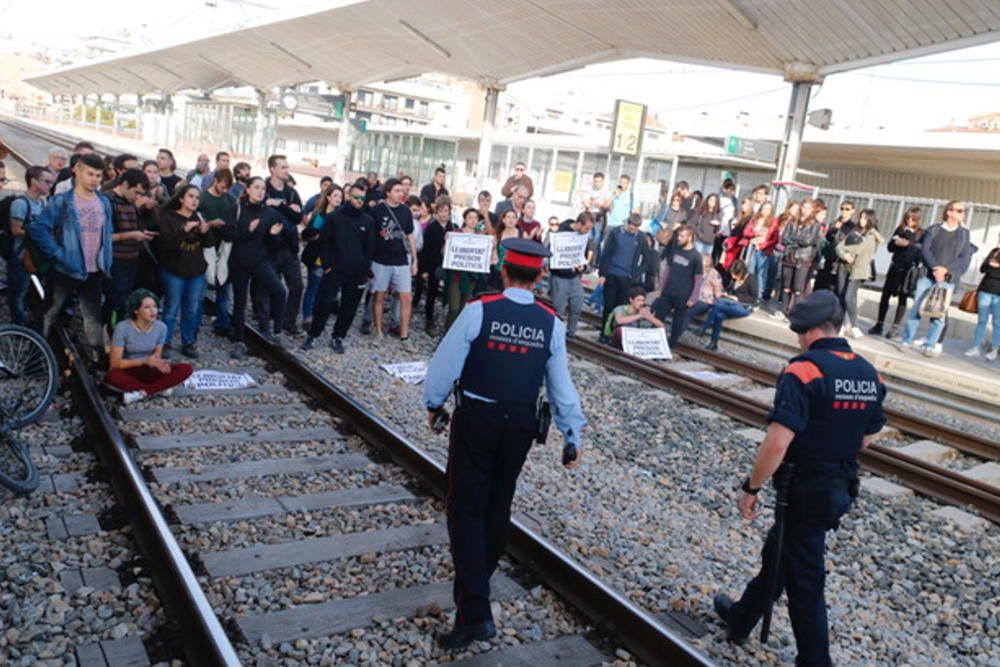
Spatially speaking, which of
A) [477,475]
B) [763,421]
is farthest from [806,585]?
[763,421]

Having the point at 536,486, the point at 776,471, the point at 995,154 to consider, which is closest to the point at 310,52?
the point at 995,154

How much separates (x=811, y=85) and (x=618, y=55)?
6.62 metres

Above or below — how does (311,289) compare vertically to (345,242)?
below

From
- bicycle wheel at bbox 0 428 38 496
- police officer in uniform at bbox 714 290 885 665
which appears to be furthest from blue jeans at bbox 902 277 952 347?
Answer: bicycle wheel at bbox 0 428 38 496

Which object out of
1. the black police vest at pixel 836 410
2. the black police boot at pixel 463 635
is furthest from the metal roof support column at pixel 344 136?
the black police vest at pixel 836 410

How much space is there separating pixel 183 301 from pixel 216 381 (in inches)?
53.6

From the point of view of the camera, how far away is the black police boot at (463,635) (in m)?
4.36

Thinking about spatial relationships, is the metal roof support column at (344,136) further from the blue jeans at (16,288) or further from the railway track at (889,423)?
the blue jeans at (16,288)

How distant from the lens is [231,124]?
5162cm

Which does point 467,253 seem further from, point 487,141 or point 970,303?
point 487,141

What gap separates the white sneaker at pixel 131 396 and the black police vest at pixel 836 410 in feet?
19.1

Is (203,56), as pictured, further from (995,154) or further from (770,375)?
(770,375)

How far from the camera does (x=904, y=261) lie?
14.3 m

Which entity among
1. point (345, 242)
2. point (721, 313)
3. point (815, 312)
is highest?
point (815, 312)
